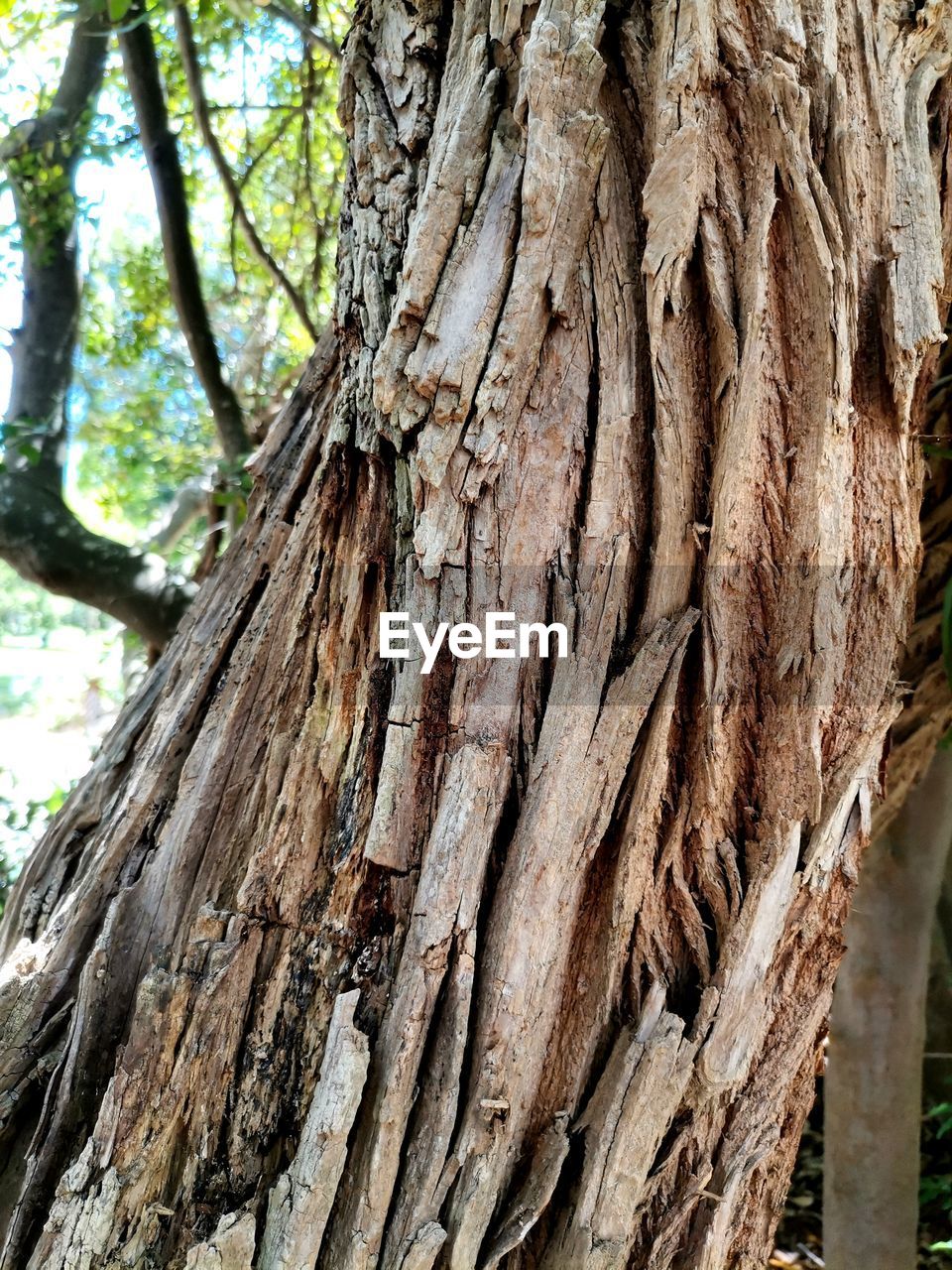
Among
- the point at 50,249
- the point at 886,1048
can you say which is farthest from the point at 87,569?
the point at 886,1048

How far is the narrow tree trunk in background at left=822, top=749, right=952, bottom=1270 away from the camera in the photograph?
228 centimetres

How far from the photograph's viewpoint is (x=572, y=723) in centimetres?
129

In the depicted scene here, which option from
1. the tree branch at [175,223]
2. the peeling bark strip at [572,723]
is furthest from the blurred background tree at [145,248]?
the peeling bark strip at [572,723]

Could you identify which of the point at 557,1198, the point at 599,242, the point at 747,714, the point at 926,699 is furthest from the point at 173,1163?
the point at 926,699

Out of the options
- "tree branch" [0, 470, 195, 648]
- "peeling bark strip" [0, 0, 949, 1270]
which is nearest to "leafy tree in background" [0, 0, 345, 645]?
"tree branch" [0, 470, 195, 648]

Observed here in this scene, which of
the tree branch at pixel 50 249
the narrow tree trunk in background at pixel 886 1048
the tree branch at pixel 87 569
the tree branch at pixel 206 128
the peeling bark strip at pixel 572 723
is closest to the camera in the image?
the peeling bark strip at pixel 572 723

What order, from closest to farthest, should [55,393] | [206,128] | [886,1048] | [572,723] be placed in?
[572,723], [886,1048], [206,128], [55,393]

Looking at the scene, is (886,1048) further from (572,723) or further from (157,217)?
(157,217)

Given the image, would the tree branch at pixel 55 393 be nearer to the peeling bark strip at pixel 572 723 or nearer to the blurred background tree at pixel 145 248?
the blurred background tree at pixel 145 248

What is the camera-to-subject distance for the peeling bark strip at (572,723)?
1.22 m

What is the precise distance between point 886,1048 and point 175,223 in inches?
121

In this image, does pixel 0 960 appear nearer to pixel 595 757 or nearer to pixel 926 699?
pixel 595 757

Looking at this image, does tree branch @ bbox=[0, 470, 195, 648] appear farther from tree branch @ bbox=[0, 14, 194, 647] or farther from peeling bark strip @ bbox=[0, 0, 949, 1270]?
peeling bark strip @ bbox=[0, 0, 949, 1270]

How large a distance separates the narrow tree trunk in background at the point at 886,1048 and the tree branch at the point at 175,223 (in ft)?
7.37
